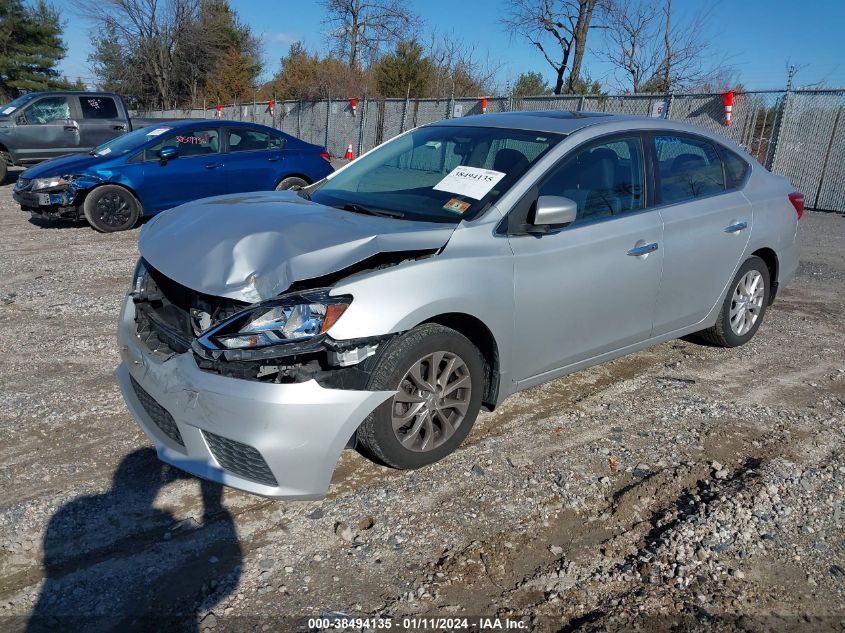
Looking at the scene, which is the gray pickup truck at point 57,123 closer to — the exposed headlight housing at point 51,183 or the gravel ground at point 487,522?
the exposed headlight housing at point 51,183

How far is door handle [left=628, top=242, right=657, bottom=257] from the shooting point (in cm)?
408

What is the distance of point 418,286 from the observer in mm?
3107

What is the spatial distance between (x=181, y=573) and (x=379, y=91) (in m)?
30.2

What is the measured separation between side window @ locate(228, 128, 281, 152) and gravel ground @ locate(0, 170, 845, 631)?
608 centimetres

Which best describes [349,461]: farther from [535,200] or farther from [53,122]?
[53,122]

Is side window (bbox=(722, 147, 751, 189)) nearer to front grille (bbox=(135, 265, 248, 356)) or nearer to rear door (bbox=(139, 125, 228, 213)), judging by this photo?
front grille (bbox=(135, 265, 248, 356))

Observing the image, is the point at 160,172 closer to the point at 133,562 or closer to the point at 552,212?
the point at 552,212

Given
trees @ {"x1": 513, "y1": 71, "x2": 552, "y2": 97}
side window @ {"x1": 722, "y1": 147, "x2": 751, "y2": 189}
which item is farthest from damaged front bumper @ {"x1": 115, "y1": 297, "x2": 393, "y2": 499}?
trees @ {"x1": 513, "y1": 71, "x2": 552, "y2": 97}

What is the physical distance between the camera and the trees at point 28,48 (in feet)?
147

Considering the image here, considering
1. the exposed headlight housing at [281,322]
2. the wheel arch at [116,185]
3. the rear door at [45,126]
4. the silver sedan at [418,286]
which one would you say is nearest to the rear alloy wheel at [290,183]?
the wheel arch at [116,185]

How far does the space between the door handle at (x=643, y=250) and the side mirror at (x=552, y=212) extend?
670 mm

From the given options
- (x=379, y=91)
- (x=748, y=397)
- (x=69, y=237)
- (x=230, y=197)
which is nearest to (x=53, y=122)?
(x=69, y=237)

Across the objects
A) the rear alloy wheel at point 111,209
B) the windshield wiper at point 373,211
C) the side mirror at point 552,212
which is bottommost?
the rear alloy wheel at point 111,209

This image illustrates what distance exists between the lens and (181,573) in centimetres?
270
